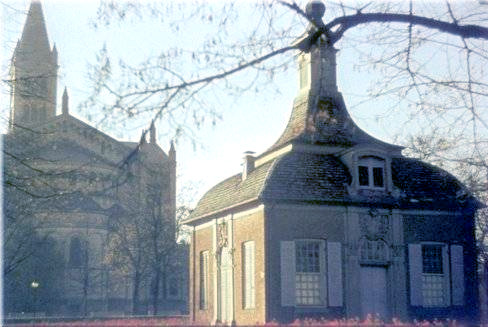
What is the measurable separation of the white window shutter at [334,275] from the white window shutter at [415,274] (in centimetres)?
286

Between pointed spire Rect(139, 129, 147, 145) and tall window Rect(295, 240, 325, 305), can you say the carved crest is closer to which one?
tall window Rect(295, 240, 325, 305)

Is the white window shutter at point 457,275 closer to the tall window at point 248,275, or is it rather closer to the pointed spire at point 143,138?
the tall window at point 248,275

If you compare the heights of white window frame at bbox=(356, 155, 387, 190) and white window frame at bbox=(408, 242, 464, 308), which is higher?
white window frame at bbox=(356, 155, 387, 190)

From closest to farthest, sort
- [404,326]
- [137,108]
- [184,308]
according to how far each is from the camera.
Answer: [137,108] < [404,326] < [184,308]

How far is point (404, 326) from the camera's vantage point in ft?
46.1

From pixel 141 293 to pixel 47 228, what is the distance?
37.5 feet

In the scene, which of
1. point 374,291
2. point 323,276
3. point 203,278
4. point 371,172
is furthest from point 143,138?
point 203,278

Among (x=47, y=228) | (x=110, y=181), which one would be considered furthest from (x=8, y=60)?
(x=47, y=228)

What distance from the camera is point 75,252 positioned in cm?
5591

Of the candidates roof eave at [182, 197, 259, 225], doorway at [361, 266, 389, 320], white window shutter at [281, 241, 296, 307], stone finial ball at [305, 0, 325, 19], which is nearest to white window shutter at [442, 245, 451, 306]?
doorway at [361, 266, 389, 320]

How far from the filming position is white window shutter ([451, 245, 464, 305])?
80.9 feet

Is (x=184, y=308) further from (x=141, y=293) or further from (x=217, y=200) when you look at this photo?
(x=217, y=200)

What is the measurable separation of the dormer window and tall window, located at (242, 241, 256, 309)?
458 cm

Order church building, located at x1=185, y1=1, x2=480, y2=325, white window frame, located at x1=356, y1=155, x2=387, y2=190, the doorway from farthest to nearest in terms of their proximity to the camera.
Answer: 1. white window frame, located at x1=356, y1=155, x2=387, y2=190
2. the doorway
3. church building, located at x1=185, y1=1, x2=480, y2=325
